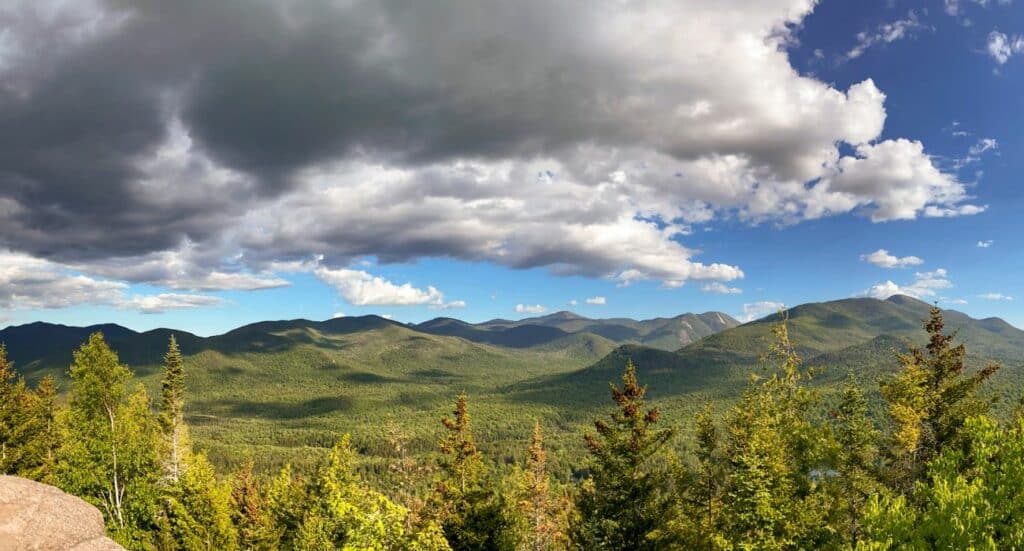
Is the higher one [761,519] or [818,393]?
[818,393]

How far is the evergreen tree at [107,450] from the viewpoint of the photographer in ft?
115

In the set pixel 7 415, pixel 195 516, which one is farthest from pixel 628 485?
pixel 7 415

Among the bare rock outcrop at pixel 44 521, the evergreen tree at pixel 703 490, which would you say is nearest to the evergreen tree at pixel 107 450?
the bare rock outcrop at pixel 44 521

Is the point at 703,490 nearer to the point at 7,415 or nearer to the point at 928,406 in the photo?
the point at 928,406

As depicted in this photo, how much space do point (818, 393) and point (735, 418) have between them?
675cm

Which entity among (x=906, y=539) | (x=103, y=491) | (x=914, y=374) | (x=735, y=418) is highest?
(x=914, y=374)

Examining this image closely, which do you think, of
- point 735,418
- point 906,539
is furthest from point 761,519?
point 906,539

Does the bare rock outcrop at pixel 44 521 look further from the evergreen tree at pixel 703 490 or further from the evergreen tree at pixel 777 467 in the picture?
the evergreen tree at pixel 703 490

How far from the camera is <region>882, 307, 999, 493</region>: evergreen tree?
98.4 ft

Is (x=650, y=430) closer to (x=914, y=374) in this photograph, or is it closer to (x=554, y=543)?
(x=914, y=374)

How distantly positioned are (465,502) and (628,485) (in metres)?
14.3

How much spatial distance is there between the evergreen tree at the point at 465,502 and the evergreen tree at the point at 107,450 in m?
22.0

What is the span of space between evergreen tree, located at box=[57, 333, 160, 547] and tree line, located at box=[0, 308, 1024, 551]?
0.40 feet

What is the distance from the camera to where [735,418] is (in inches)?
1099
